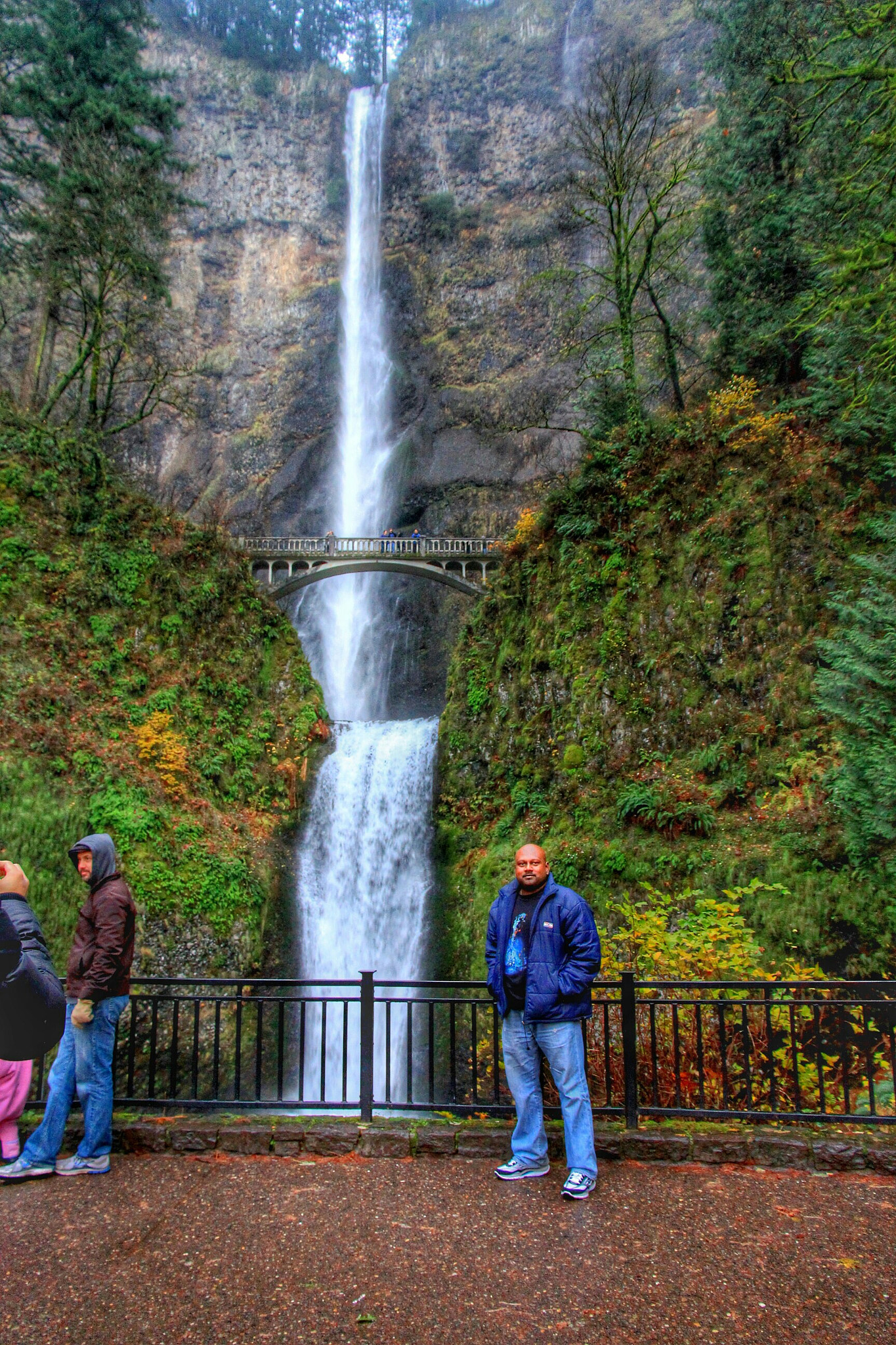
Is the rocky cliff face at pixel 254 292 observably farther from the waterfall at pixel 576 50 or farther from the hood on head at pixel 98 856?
the hood on head at pixel 98 856

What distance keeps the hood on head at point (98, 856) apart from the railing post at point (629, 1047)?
3478 mm

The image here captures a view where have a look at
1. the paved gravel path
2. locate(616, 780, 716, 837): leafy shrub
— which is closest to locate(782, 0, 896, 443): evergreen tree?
locate(616, 780, 716, 837): leafy shrub

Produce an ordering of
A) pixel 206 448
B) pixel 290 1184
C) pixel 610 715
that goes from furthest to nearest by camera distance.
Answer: pixel 206 448 → pixel 610 715 → pixel 290 1184

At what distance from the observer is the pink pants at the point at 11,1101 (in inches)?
184

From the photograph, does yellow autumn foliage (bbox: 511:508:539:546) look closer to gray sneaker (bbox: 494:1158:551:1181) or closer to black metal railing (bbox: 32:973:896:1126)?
black metal railing (bbox: 32:973:896:1126)

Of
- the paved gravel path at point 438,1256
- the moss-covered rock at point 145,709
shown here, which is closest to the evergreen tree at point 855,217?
the paved gravel path at point 438,1256

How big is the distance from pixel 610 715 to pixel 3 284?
2510 cm

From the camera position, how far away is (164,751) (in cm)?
1510

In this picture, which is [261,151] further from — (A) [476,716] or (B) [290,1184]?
(B) [290,1184]

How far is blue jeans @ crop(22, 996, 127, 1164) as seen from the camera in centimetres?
470

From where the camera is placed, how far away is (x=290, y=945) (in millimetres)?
14531

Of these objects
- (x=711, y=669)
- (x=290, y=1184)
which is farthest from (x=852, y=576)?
(x=290, y=1184)

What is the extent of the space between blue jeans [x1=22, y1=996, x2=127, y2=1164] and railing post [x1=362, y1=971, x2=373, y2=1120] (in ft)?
5.29

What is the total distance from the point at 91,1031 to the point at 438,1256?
2.52 m
